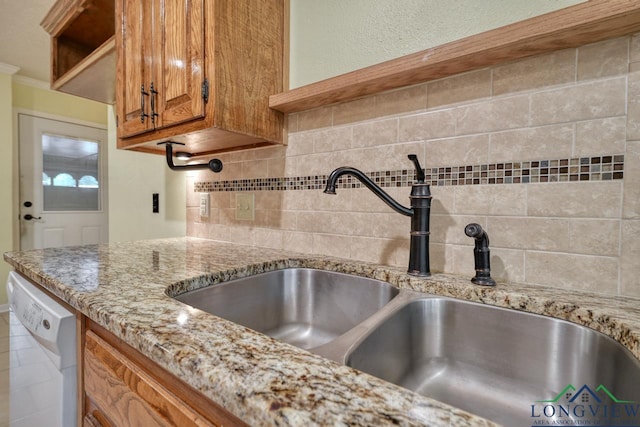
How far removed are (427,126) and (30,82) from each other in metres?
Answer: 3.95

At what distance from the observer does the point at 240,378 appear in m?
0.33

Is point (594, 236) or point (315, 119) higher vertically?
point (315, 119)

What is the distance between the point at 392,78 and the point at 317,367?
0.79 m

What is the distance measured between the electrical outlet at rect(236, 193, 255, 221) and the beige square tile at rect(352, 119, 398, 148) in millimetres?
563

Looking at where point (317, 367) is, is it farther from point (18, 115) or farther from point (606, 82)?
point (18, 115)

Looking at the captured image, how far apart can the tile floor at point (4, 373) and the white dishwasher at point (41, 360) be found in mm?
872

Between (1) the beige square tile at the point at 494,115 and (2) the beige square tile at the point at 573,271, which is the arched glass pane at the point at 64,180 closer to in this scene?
(1) the beige square tile at the point at 494,115

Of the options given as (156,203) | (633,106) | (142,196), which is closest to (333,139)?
(633,106)

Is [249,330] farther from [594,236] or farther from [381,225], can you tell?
[594,236]

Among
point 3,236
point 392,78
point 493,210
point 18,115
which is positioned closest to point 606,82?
point 493,210

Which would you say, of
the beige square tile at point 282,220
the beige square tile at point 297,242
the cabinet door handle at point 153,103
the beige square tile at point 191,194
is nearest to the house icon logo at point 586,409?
the beige square tile at point 297,242

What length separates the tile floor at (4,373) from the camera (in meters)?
1.45

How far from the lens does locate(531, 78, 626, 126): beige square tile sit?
64 cm

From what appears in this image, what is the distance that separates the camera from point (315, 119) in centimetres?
112
